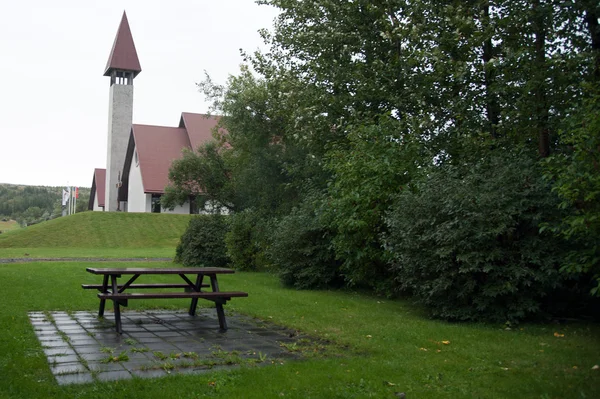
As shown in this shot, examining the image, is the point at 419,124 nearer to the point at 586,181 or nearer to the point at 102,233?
the point at 586,181

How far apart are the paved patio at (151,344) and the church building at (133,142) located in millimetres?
39198

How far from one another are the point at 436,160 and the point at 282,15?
8754 millimetres

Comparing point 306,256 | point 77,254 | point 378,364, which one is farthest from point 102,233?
point 378,364

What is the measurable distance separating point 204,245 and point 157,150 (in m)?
31.2

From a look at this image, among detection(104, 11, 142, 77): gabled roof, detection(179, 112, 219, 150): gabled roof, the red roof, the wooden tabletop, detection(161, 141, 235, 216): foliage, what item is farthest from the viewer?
detection(104, 11, 142, 77): gabled roof

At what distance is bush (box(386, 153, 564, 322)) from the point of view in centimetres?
820

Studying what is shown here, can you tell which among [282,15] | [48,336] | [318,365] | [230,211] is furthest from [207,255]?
[318,365]

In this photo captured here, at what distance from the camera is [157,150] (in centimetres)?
4941

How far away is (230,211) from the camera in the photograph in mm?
25750

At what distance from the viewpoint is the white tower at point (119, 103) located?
2163 inches

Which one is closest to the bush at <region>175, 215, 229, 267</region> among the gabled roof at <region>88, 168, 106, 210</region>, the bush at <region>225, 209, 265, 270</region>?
the bush at <region>225, 209, 265, 270</region>

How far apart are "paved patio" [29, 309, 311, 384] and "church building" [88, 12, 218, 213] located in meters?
39.2

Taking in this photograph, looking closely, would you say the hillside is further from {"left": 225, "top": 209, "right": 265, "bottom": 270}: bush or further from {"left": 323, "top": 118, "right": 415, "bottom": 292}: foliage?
{"left": 323, "top": 118, "right": 415, "bottom": 292}: foliage

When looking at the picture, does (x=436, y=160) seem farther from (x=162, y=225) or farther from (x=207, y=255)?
(x=162, y=225)
